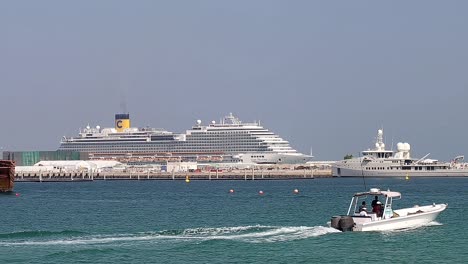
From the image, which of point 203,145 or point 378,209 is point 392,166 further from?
point 378,209

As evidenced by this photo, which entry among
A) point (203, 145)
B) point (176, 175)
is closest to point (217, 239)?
point (176, 175)

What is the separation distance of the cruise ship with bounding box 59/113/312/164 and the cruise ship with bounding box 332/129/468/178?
28.7m

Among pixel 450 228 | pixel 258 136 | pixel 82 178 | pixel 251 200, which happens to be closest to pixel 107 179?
pixel 82 178

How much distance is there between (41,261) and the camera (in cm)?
3528

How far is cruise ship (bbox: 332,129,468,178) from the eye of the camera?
14000 centimetres

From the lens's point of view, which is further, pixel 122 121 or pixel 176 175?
pixel 122 121

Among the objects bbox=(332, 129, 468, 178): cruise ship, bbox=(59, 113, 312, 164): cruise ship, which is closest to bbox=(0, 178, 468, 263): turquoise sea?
bbox=(332, 129, 468, 178): cruise ship

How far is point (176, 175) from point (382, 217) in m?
108

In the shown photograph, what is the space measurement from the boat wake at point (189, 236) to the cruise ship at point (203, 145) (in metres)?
129

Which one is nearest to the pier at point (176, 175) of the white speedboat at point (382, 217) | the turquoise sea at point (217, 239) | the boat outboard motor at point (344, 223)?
the turquoise sea at point (217, 239)

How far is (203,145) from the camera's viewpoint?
176 meters

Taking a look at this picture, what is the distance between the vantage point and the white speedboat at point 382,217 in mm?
41062

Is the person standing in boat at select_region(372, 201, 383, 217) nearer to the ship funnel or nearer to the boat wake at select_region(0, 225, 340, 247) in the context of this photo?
the boat wake at select_region(0, 225, 340, 247)

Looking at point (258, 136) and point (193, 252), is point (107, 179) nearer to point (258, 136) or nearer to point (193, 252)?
point (258, 136)
